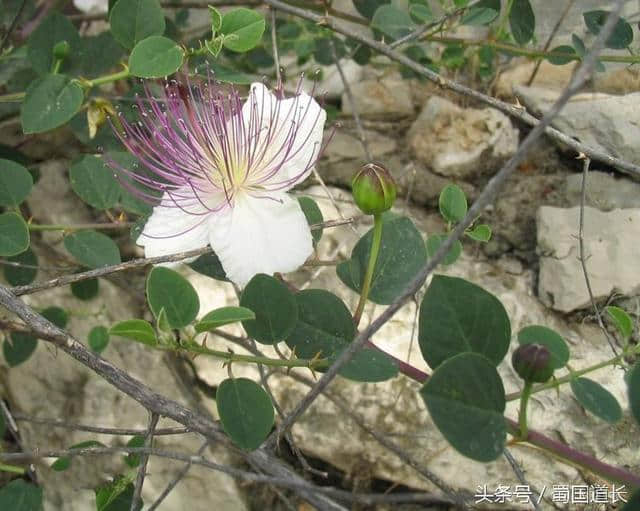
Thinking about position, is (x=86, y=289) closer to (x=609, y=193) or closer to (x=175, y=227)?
(x=175, y=227)

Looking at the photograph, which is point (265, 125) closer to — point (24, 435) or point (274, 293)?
point (274, 293)

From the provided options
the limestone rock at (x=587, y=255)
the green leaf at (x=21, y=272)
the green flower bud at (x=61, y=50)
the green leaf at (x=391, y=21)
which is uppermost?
the green leaf at (x=391, y=21)

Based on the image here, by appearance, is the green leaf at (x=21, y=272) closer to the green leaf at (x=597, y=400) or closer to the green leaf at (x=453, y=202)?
the green leaf at (x=453, y=202)

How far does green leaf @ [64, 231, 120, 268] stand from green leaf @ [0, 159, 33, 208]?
0.13 m

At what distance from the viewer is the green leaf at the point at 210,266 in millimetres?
1176

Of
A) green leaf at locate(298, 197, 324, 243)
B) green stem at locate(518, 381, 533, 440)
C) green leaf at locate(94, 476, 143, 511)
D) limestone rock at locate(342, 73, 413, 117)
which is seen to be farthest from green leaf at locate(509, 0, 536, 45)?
green leaf at locate(94, 476, 143, 511)

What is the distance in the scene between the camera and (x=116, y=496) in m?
1.18

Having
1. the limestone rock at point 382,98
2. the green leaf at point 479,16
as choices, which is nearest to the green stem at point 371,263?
the green leaf at point 479,16

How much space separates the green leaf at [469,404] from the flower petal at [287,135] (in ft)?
1.66

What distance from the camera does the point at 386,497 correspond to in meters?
0.76

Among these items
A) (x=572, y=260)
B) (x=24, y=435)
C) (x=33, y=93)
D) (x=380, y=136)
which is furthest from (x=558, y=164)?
(x=24, y=435)

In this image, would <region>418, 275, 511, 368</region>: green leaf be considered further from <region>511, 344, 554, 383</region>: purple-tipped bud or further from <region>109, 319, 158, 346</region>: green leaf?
<region>109, 319, 158, 346</region>: green leaf

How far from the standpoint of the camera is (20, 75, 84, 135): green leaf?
4.18 ft

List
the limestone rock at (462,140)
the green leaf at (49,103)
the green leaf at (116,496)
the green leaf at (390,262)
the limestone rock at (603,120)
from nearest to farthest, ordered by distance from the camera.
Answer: the green leaf at (390,262) < the green leaf at (116,496) < the green leaf at (49,103) < the limestone rock at (603,120) < the limestone rock at (462,140)
